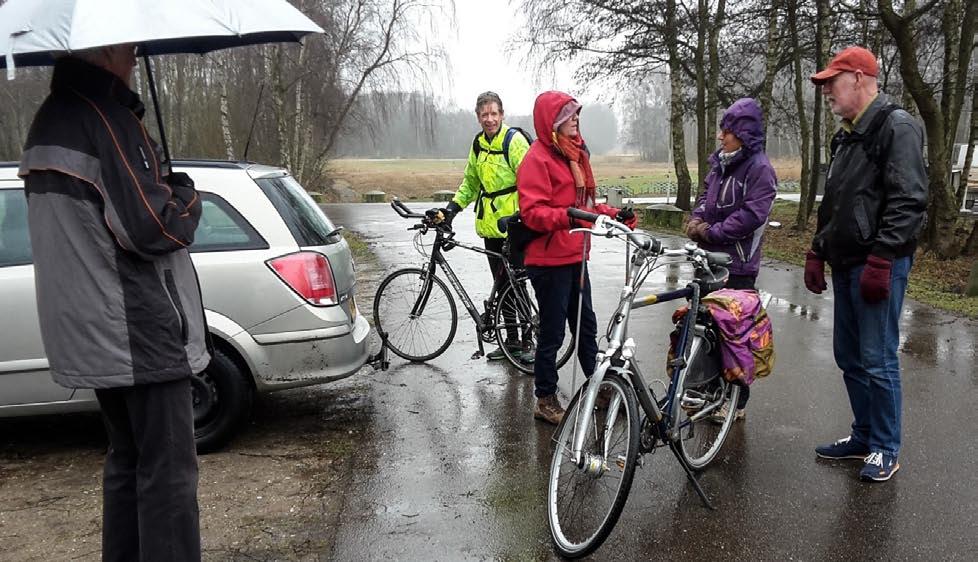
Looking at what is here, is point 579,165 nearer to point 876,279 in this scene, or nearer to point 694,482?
point 876,279

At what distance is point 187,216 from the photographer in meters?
2.38

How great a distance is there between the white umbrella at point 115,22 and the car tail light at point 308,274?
189 centimetres

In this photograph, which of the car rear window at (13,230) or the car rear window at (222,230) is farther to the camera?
the car rear window at (222,230)

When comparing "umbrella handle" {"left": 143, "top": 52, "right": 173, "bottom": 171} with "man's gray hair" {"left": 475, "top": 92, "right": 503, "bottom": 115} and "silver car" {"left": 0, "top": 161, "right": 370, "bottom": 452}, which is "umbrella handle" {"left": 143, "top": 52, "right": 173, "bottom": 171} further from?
"man's gray hair" {"left": 475, "top": 92, "right": 503, "bottom": 115}

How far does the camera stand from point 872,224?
12.2 ft

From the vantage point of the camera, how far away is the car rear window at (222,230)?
14.2 ft

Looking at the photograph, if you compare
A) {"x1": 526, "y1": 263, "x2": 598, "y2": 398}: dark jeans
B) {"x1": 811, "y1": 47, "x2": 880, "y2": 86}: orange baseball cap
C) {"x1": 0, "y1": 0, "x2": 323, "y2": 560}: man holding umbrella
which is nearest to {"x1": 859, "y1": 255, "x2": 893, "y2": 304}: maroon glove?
{"x1": 811, "y1": 47, "x2": 880, "y2": 86}: orange baseball cap

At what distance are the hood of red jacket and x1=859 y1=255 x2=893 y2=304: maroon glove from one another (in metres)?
1.80

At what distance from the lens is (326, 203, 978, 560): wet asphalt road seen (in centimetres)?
327

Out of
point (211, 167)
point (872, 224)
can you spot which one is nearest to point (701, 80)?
point (872, 224)

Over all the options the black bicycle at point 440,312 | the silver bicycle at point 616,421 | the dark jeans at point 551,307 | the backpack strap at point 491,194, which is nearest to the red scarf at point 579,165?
the dark jeans at point 551,307

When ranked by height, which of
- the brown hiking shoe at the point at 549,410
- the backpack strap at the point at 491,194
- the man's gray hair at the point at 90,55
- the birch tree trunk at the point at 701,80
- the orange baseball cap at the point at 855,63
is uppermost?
the birch tree trunk at the point at 701,80

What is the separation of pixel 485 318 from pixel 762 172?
97.9 inches

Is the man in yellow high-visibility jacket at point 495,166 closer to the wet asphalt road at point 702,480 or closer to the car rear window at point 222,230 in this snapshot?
the wet asphalt road at point 702,480
